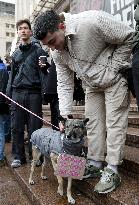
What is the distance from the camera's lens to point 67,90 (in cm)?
396

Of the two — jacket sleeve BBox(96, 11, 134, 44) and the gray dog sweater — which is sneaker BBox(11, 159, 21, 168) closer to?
the gray dog sweater

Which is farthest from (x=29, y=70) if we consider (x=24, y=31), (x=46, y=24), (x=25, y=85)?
(x=46, y=24)

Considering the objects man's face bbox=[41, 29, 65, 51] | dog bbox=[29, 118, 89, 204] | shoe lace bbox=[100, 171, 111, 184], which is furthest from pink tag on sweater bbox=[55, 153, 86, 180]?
man's face bbox=[41, 29, 65, 51]

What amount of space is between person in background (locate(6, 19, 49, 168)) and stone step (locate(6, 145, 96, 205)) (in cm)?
48

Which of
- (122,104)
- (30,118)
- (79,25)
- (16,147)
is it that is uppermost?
(79,25)

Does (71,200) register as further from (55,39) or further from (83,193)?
(55,39)

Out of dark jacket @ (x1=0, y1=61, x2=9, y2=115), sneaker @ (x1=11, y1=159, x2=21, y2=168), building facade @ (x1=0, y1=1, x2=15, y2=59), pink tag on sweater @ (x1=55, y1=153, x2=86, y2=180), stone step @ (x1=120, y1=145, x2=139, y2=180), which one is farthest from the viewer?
building facade @ (x1=0, y1=1, x2=15, y2=59)

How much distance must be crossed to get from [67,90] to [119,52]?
2.62 feet

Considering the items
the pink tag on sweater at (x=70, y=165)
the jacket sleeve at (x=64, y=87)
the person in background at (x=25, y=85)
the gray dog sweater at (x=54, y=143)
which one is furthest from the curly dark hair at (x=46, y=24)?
the person in background at (x=25, y=85)

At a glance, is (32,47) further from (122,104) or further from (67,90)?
(122,104)

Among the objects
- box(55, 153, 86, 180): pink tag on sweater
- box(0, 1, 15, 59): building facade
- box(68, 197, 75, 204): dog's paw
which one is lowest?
box(68, 197, 75, 204): dog's paw

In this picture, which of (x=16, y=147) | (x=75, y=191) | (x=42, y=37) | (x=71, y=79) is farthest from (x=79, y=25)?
(x=16, y=147)

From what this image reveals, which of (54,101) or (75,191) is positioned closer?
(75,191)

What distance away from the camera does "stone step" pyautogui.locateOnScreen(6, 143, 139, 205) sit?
3184 millimetres
